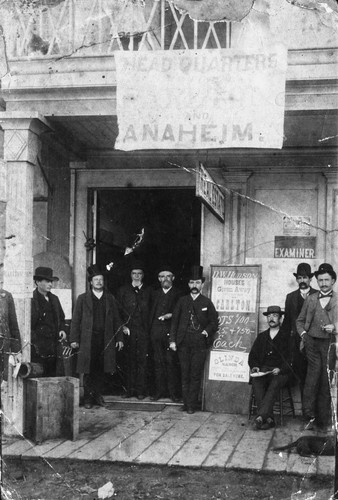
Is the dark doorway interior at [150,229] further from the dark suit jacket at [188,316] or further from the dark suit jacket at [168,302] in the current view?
the dark suit jacket at [188,316]

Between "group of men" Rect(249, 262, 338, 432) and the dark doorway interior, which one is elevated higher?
the dark doorway interior

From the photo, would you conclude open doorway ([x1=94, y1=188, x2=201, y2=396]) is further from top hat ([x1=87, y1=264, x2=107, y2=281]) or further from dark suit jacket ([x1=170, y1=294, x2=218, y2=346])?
dark suit jacket ([x1=170, y1=294, x2=218, y2=346])

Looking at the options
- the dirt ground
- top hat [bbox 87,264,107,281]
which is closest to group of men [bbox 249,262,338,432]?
the dirt ground

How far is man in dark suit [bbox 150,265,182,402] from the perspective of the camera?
8875 mm

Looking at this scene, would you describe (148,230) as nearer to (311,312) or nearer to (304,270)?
(304,270)

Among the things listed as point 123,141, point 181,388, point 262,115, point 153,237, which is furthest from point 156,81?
point 153,237

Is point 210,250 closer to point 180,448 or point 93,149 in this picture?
point 93,149

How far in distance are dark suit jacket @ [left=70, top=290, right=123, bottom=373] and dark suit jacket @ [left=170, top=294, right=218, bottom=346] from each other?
32.6 inches

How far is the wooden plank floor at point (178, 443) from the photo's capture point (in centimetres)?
608

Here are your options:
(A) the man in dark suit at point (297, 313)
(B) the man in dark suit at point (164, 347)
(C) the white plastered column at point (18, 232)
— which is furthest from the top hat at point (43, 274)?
(A) the man in dark suit at point (297, 313)

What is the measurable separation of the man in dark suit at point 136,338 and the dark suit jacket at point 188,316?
0.59 metres

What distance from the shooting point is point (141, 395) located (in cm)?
902

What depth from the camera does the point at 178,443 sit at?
678cm

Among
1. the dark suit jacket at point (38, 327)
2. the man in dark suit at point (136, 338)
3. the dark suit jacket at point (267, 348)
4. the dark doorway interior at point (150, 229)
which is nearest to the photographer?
the dark suit jacket at point (267, 348)
